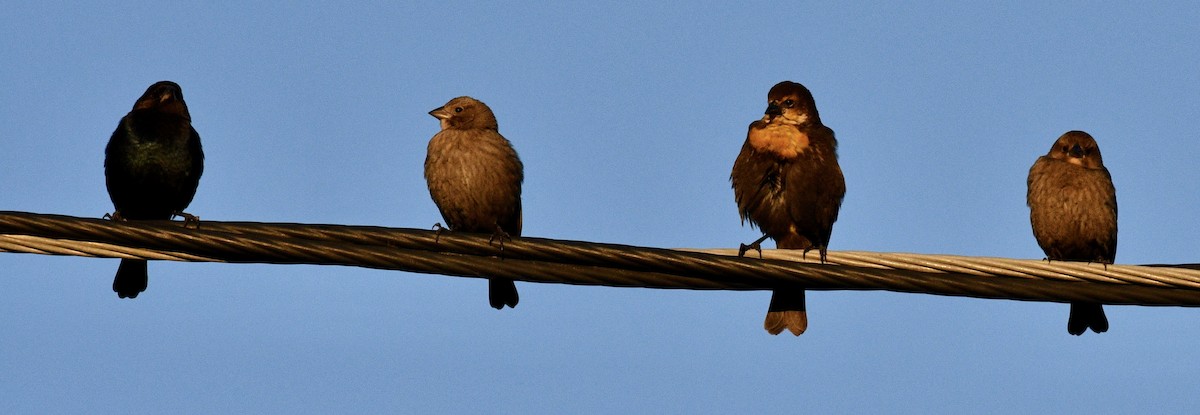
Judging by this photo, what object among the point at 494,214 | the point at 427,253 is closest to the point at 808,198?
the point at 494,214

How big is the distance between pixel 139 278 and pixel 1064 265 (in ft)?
16.3

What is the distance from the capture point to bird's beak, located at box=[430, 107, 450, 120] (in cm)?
899

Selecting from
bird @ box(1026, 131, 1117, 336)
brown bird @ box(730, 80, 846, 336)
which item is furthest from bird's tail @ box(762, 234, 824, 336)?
bird @ box(1026, 131, 1117, 336)

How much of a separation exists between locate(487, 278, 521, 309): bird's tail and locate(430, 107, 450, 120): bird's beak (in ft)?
3.54

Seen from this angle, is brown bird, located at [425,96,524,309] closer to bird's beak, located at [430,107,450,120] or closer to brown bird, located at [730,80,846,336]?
bird's beak, located at [430,107,450,120]

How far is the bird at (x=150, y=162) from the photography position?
8.09m

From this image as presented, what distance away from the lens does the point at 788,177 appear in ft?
26.9

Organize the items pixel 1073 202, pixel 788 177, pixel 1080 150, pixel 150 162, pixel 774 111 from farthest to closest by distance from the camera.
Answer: pixel 1080 150
pixel 1073 202
pixel 774 111
pixel 788 177
pixel 150 162

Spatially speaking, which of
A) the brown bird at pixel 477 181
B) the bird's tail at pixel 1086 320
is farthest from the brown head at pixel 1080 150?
the brown bird at pixel 477 181

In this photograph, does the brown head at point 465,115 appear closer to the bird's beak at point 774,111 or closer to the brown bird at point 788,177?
the brown bird at point 788,177

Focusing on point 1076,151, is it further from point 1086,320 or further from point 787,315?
point 787,315

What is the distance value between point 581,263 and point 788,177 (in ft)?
11.5

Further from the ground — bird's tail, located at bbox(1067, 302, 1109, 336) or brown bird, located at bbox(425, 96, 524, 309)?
brown bird, located at bbox(425, 96, 524, 309)

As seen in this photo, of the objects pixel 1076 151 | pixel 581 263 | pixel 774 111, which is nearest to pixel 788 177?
pixel 774 111
